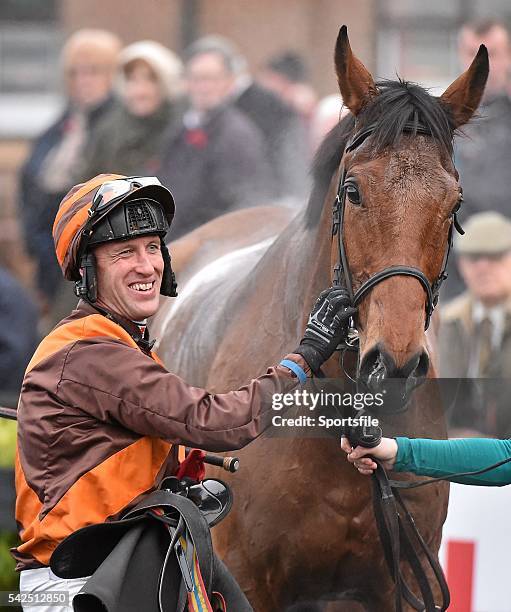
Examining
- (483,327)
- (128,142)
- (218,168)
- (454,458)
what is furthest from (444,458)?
(128,142)

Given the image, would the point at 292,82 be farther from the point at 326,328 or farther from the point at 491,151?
the point at 326,328

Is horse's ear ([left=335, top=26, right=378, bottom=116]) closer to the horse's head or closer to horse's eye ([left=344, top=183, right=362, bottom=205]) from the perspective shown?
the horse's head

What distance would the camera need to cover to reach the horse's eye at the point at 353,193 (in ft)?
11.3

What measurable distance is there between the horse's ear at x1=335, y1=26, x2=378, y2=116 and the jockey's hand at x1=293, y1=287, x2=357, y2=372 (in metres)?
0.60

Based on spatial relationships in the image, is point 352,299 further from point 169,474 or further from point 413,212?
point 169,474

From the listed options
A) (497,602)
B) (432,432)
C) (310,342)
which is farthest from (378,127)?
(497,602)

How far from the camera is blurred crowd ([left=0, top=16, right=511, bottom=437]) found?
628 cm

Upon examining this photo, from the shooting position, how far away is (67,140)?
7254 mm

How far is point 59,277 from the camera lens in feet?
22.7

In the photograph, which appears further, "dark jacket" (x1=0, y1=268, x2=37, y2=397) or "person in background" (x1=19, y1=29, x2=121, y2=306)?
"person in background" (x1=19, y1=29, x2=121, y2=306)

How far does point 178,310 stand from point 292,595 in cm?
167

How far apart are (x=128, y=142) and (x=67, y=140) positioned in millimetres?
500

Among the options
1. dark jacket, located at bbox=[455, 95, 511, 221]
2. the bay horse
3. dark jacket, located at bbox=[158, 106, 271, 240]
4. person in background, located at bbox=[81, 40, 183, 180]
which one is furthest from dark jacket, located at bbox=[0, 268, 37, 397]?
dark jacket, located at bbox=[455, 95, 511, 221]

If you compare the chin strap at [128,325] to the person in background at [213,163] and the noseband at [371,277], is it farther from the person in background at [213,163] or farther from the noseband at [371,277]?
the person in background at [213,163]
